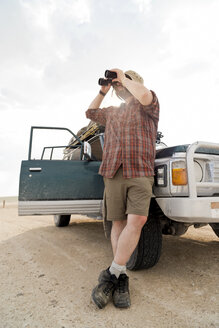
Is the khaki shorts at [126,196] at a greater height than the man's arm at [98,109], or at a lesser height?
lesser

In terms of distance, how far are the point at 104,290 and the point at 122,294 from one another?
0.14m

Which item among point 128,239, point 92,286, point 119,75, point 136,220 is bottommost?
point 92,286

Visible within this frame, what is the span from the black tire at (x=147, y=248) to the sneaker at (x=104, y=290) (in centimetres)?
54

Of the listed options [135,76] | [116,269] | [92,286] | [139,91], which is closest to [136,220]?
[116,269]

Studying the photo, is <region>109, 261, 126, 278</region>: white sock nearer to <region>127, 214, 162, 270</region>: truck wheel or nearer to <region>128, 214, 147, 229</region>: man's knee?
<region>128, 214, 147, 229</region>: man's knee

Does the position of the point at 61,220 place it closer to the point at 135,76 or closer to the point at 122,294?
the point at 122,294

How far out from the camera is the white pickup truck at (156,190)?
1.97 metres

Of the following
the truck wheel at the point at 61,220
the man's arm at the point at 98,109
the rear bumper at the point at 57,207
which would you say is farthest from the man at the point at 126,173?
the truck wheel at the point at 61,220

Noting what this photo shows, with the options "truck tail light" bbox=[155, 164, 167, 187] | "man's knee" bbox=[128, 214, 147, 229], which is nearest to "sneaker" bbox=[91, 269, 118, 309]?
"man's knee" bbox=[128, 214, 147, 229]

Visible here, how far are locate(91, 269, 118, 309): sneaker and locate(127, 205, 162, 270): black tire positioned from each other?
535 millimetres

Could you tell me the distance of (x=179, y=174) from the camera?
204 cm

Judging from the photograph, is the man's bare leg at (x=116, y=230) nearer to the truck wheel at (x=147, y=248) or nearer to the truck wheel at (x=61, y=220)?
the truck wheel at (x=147, y=248)

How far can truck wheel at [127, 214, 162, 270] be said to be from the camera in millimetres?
2303

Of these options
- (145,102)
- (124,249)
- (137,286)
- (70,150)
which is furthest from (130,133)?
(70,150)
